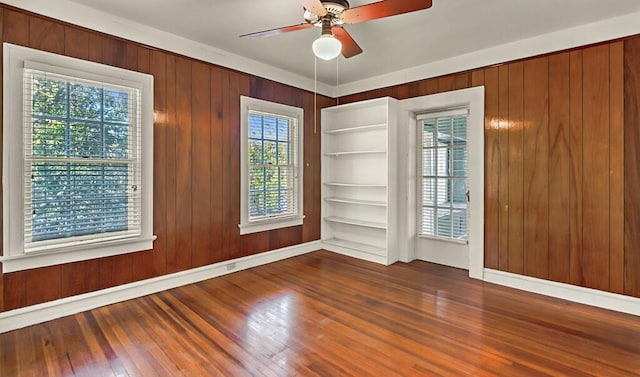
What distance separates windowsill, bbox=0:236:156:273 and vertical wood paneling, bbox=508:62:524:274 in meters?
3.96

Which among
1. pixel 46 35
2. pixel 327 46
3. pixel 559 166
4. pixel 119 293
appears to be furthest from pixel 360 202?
pixel 46 35

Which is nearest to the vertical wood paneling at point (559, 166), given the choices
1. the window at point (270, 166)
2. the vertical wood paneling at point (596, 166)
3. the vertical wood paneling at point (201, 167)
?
the vertical wood paneling at point (596, 166)

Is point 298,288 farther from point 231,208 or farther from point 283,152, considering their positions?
point 283,152

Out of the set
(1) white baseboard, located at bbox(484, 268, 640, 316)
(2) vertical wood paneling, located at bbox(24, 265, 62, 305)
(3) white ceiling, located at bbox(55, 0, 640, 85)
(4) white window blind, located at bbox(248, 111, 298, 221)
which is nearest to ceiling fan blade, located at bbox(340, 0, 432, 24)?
(3) white ceiling, located at bbox(55, 0, 640, 85)

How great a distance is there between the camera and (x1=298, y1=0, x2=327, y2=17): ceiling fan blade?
80.0 inches

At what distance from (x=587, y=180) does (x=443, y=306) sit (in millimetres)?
1909

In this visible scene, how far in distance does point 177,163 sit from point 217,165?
48 cm

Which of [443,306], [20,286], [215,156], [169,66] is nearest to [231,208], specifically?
[215,156]

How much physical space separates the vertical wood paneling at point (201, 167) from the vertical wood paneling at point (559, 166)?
379 centimetres

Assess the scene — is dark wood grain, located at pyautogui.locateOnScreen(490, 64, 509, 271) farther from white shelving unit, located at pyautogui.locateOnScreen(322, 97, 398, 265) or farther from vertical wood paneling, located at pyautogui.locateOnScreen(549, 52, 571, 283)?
white shelving unit, located at pyautogui.locateOnScreen(322, 97, 398, 265)

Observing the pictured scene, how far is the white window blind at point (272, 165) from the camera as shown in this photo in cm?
423

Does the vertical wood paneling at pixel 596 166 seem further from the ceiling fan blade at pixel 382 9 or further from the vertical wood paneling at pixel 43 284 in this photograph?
the vertical wood paneling at pixel 43 284

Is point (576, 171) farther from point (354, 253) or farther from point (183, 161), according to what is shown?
point (183, 161)

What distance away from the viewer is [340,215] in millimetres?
5285
